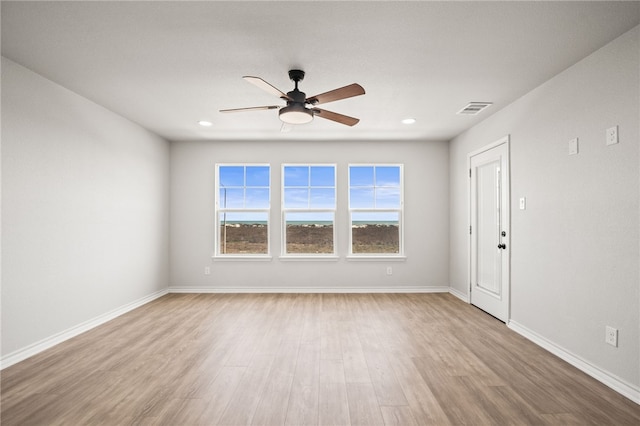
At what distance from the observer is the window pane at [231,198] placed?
18.4 feet

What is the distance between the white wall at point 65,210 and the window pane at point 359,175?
3263 mm

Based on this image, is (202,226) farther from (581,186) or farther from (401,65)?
(581,186)

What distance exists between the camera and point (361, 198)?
5641 millimetres

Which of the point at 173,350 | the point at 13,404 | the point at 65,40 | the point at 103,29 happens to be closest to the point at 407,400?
the point at 173,350

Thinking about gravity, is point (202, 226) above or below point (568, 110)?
below

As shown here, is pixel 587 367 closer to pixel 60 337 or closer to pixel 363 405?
pixel 363 405

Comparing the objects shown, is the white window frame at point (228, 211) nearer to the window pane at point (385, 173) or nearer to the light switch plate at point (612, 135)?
the window pane at point (385, 173)

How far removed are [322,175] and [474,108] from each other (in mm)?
2616

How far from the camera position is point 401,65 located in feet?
9.29

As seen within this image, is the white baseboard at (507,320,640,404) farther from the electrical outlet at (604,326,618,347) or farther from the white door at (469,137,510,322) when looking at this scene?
the white door at (469,137,510,322)

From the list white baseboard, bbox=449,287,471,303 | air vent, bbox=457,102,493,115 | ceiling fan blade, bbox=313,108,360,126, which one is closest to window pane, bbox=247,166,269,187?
ceiling fan blade, bbox=313,108,360,126

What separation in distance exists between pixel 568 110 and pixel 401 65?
5.05 feet

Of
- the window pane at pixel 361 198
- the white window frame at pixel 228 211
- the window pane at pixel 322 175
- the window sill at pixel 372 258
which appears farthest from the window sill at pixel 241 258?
the window pane at pixel 361 198

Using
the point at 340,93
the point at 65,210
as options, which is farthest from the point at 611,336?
the point at 65,210
